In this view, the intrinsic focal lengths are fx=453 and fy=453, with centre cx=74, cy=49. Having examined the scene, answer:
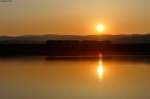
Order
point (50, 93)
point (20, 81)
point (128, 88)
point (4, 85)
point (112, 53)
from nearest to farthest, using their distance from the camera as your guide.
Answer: point (50, 93) < point (128, 88) < point (4, 85) < point (20, 81) < point (112, 53)

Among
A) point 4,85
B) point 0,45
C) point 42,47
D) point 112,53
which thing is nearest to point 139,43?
point 112,53

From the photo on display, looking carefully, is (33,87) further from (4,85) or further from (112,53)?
(112,53)

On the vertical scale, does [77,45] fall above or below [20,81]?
above

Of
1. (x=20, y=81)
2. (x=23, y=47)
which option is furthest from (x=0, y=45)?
(x=20, y=81)

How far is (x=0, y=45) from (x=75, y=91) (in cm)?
1277

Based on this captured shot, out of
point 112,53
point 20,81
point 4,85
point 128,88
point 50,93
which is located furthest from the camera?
point 112,53

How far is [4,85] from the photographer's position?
6.04 meters

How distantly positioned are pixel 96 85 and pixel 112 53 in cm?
1199

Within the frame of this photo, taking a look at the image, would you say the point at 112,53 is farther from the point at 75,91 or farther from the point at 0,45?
the point at 75,91

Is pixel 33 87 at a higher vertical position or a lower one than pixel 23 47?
lower

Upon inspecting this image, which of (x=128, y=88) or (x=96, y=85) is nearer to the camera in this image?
(x=128, y=88)

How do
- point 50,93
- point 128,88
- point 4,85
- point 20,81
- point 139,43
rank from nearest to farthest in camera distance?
point 50,93
point 128,88
point 4,85
point 20,81
point 139,43

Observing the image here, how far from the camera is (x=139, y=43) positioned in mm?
16859

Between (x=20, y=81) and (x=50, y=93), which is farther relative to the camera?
(x=20, y=81)
